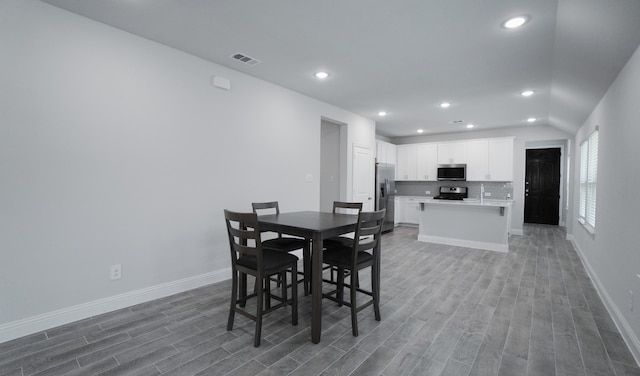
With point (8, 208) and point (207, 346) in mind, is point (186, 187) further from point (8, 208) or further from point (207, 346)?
point (207, 346)

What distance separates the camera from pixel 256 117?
394cm

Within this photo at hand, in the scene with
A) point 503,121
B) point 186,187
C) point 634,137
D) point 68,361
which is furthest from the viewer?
point 503,121

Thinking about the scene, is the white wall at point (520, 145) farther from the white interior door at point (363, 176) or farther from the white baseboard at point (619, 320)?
the white interior door at point (363, 176)

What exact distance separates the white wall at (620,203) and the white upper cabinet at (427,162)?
14.1ft

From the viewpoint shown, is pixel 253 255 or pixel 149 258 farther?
pixel 149 258

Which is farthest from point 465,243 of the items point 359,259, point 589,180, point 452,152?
point 359,259

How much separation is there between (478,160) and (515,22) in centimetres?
547

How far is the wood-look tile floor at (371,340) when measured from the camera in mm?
1914

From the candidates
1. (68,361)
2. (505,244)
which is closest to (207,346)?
(68,361)

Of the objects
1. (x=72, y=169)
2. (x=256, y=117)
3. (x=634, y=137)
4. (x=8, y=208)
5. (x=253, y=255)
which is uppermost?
(x=256, y=117)

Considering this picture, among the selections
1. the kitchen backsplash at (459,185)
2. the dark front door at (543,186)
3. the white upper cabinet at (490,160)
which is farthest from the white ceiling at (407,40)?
the dark front door at (543,186)

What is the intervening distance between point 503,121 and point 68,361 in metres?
7.64

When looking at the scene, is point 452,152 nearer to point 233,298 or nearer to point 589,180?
point 589,180

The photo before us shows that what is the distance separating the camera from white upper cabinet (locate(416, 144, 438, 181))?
792cm
